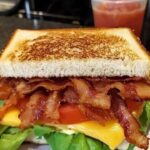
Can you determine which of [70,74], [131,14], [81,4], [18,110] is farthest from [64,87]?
[81,4]

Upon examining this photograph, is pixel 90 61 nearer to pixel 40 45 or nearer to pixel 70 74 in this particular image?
pixel 70 74

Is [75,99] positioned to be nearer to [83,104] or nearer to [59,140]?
[83,104]

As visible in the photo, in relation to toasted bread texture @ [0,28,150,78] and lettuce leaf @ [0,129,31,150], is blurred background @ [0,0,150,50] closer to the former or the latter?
toasted bread texture @ [0,28,150,78]

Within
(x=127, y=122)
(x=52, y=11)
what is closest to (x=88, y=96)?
(x=127, y=122)

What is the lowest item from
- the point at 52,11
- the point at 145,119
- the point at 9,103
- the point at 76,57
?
the point at 52,11

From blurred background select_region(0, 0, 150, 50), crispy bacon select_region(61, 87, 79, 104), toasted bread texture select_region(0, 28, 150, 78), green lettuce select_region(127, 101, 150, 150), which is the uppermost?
toasted bread texture select_region(0, 28, 150, 78)

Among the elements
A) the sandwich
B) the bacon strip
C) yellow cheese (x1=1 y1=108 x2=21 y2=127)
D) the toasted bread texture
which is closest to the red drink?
the toasted bread texture

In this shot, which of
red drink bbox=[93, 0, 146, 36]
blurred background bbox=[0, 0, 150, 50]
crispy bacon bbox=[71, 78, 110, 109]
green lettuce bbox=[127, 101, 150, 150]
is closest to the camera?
crispy bacon bbox=[71, 78, 110, 109]
